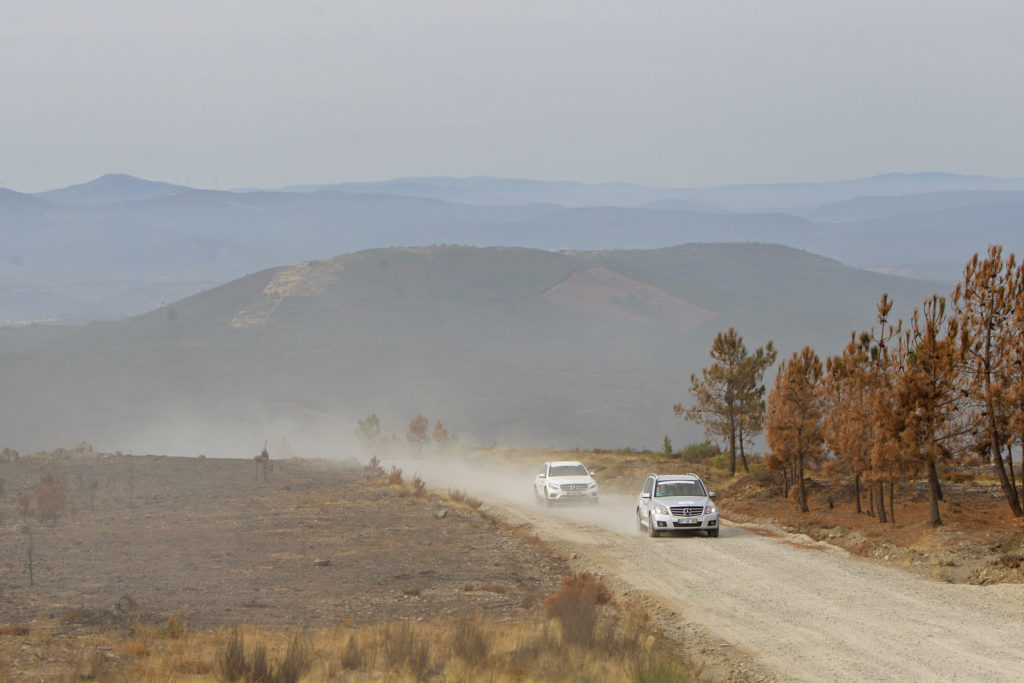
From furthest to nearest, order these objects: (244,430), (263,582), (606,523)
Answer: (244,430)
(606,523)
(263,582)

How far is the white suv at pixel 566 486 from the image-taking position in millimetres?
33812

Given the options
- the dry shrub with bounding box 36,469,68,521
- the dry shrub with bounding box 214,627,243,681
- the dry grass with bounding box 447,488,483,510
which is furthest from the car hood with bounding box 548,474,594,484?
the dry shrub with bounding box 214,627,243,681

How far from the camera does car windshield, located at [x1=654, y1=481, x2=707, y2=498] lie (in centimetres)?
2555

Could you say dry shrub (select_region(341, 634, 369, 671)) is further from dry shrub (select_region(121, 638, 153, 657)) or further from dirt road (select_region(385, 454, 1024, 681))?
dirt road (select_region(385, 454, 1024, 681))

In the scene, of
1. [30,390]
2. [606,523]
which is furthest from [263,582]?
[30,390]

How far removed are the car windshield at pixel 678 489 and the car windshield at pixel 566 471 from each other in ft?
30.6

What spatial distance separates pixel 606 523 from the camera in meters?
29.2

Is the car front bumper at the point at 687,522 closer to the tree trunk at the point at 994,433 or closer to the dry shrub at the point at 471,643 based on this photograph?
the tree trunk at the point at 994,433

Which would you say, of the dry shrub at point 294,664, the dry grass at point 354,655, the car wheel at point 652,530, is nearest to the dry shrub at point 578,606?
the dry grass at point 354,655

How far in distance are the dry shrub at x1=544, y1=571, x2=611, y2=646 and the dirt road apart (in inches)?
48.4

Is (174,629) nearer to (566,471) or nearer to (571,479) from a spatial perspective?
(571,479)

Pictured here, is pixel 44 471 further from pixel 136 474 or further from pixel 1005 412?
pixel 1005 412

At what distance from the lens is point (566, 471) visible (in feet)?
116

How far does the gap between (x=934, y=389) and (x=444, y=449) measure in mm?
55758
